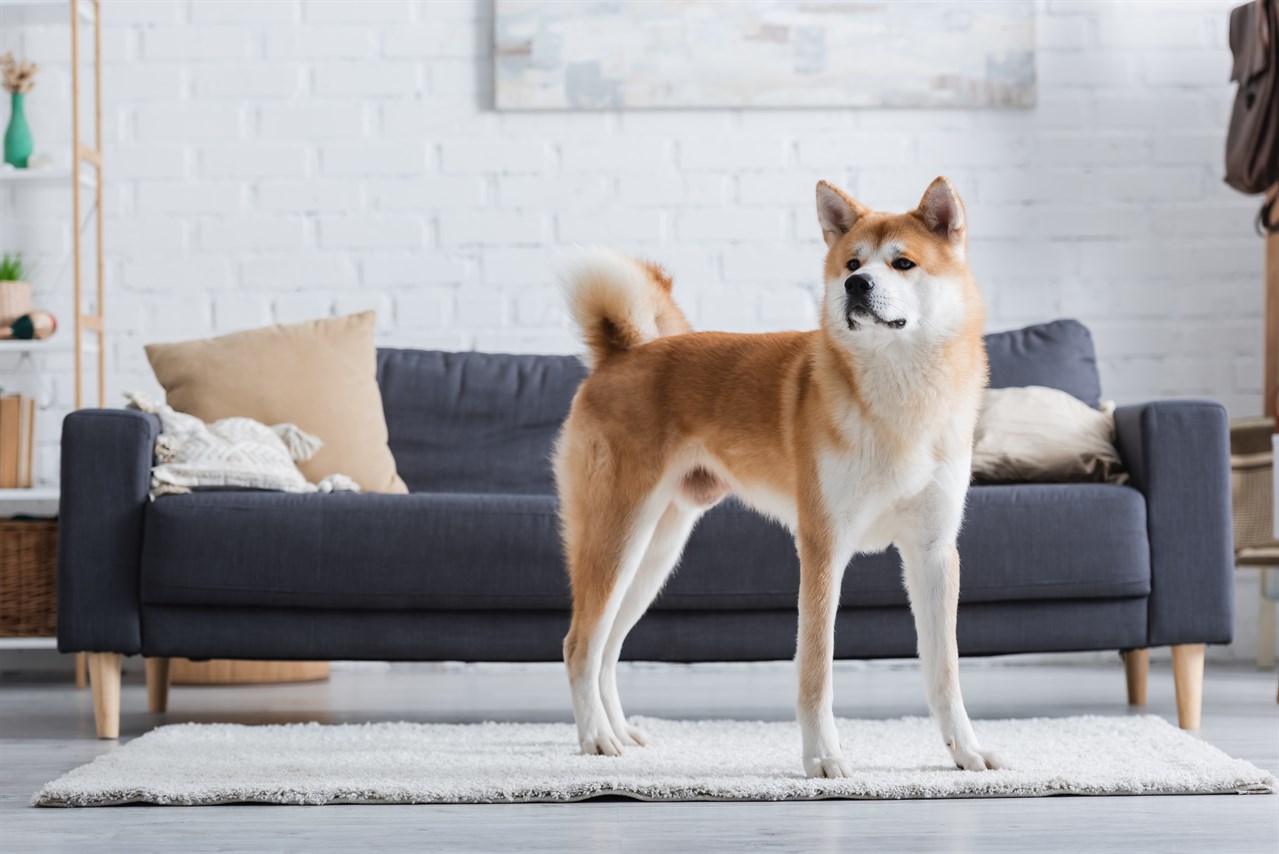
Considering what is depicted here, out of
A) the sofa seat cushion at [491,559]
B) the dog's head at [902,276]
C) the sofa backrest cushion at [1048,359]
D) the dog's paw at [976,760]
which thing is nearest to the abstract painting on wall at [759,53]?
the sofa backrest cushion at [1048,359]

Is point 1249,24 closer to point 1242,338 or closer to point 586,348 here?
point 1242,338

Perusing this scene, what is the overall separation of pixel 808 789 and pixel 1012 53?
2590 mm

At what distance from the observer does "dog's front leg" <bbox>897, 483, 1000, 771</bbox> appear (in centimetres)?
205

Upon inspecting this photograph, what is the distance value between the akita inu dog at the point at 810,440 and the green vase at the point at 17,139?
2.00 metres

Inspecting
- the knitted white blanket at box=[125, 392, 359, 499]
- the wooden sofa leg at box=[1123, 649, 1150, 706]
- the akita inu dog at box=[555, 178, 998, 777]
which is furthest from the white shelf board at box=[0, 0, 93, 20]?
the wooden sofa leg at box=[1123, 649, 1150, 706]

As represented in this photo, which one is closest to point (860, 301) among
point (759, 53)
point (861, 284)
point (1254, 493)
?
point (861, 284)

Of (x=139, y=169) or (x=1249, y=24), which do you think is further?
(x=139, y=169)

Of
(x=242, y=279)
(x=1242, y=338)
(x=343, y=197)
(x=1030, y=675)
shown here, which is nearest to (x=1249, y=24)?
(x=1242, y=338)

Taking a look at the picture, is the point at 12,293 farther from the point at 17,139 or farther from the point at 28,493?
the point at 28,493

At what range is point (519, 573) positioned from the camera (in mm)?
2588

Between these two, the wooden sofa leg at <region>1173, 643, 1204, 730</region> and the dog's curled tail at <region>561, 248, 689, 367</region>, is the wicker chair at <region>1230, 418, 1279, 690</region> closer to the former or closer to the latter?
the wooden sofa leg at <region>1173, 643, 1204, 730</region>

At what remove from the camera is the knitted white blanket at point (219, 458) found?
266cm

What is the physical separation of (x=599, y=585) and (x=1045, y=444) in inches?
43.1

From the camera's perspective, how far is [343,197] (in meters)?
3.82
